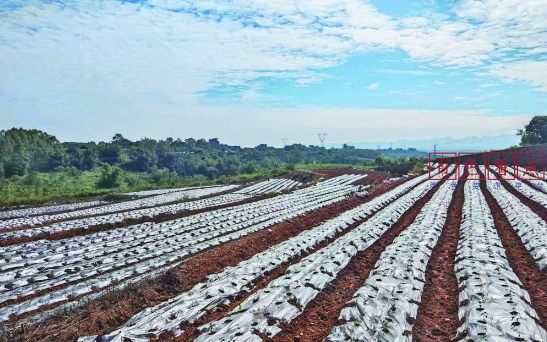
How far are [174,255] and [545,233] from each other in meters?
11.0

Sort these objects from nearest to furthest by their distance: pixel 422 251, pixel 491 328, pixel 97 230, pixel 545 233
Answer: pixel 491 328, pixel 422 251, pixel 545 233, pixel 97 230

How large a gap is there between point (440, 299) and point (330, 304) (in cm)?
210

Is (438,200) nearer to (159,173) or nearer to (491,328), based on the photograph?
(491,328)

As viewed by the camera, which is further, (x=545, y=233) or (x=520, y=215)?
(x=520, y=215)

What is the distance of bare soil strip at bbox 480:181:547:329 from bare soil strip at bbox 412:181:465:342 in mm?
1266

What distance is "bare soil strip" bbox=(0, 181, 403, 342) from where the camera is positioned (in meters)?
6.33

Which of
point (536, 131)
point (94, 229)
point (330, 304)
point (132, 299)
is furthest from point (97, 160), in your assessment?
point (536, 131)

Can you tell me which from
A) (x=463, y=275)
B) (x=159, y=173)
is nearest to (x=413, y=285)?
(x=463, y=275)

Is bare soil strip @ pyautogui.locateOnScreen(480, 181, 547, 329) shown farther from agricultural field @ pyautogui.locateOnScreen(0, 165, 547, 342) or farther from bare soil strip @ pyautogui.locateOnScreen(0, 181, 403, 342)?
bare soil strip @ pyautogui.locateOnScreen(0, 181, 403, 342)

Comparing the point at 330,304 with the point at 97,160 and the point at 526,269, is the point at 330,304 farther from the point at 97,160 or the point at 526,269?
the point at 97,160

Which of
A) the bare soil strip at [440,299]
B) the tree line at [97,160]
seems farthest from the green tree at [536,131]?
the bare soil strip at [440,299]

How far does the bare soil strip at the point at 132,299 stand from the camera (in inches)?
249

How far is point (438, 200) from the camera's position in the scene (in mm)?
21719

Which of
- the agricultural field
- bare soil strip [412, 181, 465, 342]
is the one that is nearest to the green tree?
the agricultural field
